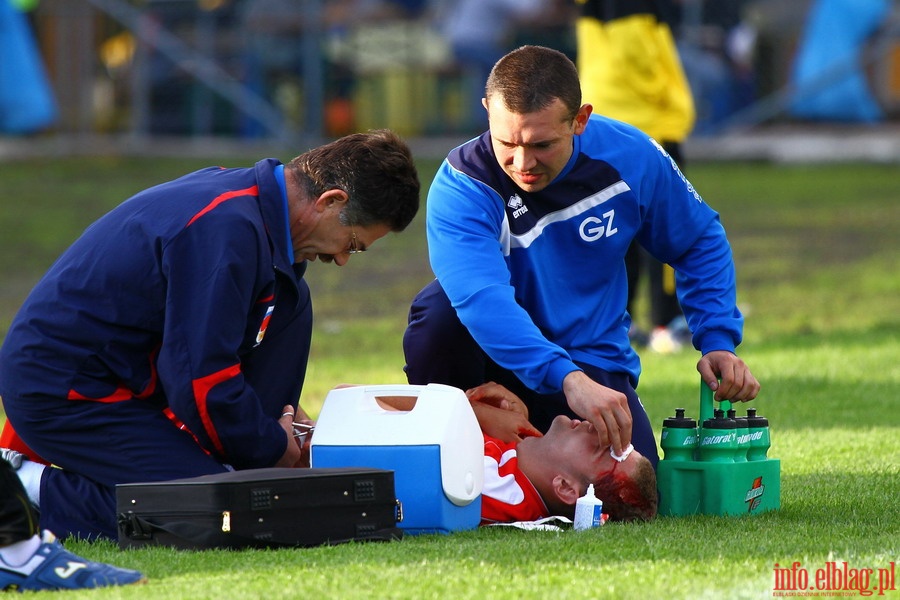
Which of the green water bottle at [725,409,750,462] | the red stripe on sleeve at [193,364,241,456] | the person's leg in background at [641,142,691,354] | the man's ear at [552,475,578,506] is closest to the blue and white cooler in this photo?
the man's ear at [552,475,578,506]

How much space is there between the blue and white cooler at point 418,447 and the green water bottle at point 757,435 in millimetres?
855

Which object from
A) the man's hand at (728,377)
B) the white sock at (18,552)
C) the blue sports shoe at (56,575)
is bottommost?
the blue sports shoe at (56,575)

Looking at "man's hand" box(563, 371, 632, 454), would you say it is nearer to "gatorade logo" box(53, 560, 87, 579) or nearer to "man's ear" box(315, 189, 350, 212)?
"man's ear" box(315, 189, 350, 212)

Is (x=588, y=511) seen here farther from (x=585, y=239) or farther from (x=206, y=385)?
(x=206, y=385)

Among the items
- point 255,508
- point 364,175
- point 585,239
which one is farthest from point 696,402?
point 255,508

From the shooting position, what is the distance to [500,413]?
499 centimetres

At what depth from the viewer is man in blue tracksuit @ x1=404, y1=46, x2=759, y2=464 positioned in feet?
15.6

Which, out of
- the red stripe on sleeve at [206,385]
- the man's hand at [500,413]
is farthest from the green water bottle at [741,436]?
the red stripe on sleeve at [206,385]

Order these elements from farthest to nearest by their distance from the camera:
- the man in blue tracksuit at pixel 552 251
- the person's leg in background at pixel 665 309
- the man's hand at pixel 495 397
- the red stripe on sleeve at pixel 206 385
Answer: the person's leg in background at pixel 665 309
the man's hand at pixel 495 397
the man in blue tracksuit at pixel 552 251
the red stripe on sleeve at pixel 206 385

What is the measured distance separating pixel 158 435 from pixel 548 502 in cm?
122

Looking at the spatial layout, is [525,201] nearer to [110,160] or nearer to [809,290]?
[809,290]

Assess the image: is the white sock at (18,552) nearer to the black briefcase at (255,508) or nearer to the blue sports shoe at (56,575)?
the blue sports shoe at (56,575)

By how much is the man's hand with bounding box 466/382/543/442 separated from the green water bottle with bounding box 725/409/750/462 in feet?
2.09

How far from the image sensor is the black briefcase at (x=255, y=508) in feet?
13.6
